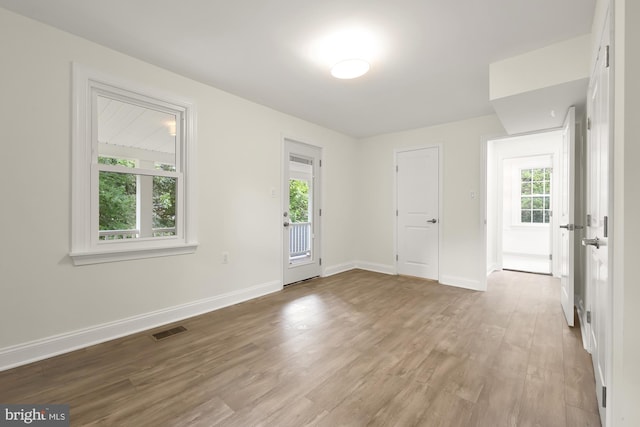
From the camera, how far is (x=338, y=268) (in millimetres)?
4926

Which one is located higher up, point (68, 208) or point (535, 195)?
point (535, 195)

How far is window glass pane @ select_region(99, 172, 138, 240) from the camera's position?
2445 millimetres

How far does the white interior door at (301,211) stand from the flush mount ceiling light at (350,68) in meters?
1.69

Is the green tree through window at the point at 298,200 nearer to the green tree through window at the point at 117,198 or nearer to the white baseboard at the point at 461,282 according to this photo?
the green tree through window at the point at 117,198

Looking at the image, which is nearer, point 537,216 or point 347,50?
point 347,50

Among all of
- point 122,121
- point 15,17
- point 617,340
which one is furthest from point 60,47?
point 617,340

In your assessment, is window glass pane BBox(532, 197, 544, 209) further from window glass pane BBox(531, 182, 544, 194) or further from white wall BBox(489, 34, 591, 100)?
white wall BBox(489, 34, 591, 100)

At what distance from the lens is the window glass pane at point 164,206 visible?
2.79 meters

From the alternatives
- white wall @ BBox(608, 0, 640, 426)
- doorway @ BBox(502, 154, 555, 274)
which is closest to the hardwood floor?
white wall @ BBox(608, 0, 640, 426)

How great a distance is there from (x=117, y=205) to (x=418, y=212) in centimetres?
406

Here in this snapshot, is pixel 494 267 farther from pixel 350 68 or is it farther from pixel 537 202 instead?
pixel 350 68

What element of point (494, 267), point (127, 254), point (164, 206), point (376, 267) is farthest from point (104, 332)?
point (494, 267)

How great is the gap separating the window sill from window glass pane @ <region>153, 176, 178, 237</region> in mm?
176

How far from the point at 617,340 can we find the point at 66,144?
11.7ft
